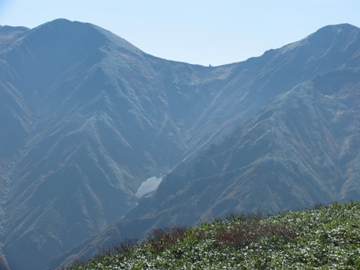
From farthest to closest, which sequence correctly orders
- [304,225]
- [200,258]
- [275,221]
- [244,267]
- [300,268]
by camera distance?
[275,221]
[304,225]
[200,258]
[244,267]
[300,268]

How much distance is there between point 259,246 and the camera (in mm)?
28672

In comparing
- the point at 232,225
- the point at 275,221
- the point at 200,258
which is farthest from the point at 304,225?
the point at 200,258

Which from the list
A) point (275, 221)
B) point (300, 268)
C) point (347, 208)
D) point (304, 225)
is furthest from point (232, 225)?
point (300, 268)

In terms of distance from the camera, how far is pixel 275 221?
3422 centimetres

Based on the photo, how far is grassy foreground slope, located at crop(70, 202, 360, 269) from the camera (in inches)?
1001

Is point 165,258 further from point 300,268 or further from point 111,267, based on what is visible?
point 300,268

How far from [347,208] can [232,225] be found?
8064mm

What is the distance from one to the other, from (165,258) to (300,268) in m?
8.18

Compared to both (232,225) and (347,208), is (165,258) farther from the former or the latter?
(347,208)

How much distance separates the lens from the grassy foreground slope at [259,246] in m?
25.4

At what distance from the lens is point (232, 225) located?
3469 cm

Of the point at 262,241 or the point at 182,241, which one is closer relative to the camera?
the point at 262,241

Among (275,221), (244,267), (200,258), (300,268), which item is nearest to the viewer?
(300,268)

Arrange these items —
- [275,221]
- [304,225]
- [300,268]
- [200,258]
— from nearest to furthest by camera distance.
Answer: [300,268], [200,258], [304,225], [275,221]
